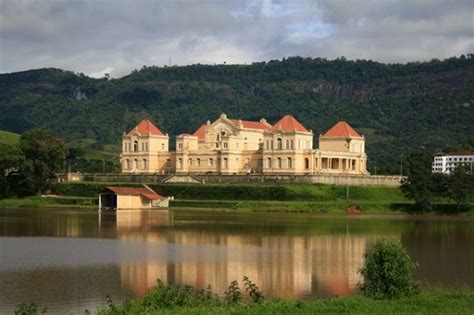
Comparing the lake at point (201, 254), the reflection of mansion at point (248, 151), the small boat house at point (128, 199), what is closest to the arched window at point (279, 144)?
the reflection of mansion at point (248, 151)

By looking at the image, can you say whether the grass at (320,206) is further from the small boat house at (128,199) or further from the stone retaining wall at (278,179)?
the stone retaining wall at (278,179)

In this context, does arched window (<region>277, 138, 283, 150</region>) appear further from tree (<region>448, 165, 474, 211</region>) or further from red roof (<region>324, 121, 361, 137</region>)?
tree (<region>448, 165, 474, 211</region>)

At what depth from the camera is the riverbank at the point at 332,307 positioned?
21312 millimetres

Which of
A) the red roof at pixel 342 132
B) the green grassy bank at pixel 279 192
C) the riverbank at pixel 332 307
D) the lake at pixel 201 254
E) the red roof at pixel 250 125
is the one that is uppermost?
the red roof at pixel 250 125

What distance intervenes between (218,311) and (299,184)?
59.9m

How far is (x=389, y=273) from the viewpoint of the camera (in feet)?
77.7

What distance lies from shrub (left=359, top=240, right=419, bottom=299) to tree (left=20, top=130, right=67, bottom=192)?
209 ft

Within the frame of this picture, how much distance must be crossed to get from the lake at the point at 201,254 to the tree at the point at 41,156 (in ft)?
70.2

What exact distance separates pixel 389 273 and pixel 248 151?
6932 cm

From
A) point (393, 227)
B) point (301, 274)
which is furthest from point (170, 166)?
point (301, 274)

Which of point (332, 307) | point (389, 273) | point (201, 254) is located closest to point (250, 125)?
point (201, 254)

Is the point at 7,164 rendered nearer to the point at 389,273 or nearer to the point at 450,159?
the point at 389,273

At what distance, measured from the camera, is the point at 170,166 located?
97.2 m

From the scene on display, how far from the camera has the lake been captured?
92.5 feet
